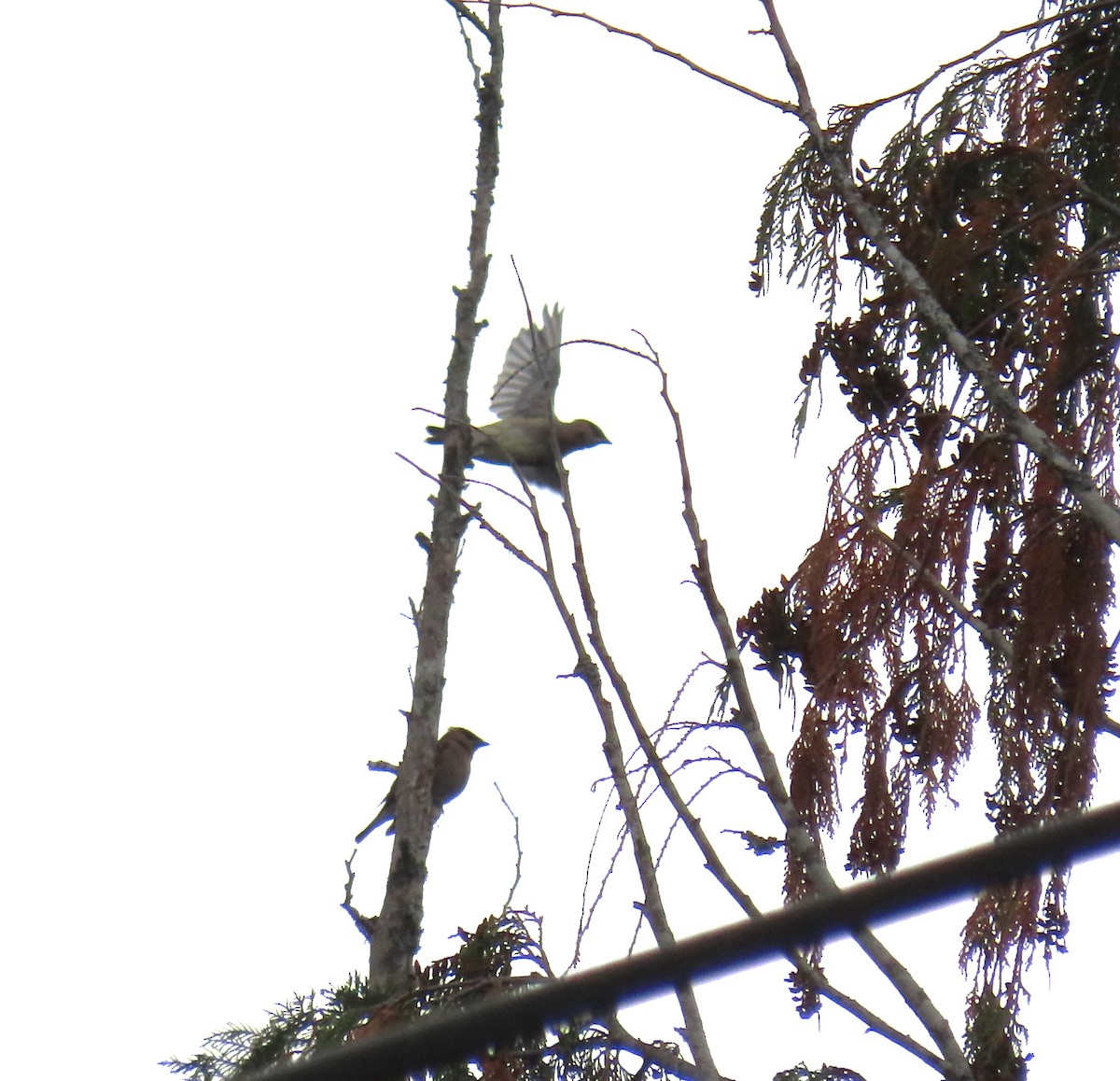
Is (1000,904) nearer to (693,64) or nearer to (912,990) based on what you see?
(912,990)

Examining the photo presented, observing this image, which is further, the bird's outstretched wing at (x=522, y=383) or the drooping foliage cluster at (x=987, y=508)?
the bird's outstretched wing at (x=522, y=383)

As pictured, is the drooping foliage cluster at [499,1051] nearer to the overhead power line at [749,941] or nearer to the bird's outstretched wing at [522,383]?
the overhead power line at [749,941]

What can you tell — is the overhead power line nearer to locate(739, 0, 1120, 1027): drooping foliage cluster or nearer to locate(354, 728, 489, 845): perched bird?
locate(739, 0, 1120, 1027): drooping foliage cluster

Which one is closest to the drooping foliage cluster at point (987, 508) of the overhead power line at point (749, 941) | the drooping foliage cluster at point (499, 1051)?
the drooping foliage cluster at point (499, 1051)

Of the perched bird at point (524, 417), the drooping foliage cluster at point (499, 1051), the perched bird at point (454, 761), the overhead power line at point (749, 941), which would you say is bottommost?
the overhead power line at point (749, 941)

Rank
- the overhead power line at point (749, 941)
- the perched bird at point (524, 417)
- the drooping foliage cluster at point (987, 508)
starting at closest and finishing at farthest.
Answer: the overhead power line at point (749, 941), the drooping foliage cluster at point (987, 508), the perched bird at point (524, 417)

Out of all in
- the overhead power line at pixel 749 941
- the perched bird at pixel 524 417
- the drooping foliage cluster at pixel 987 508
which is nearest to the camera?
the overhead power line at pixel 749 941

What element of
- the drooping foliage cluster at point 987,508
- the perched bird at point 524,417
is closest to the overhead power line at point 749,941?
the drooping foliage cluster at point 987,508

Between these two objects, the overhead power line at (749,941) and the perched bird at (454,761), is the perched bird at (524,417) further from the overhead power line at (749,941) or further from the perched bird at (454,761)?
the overhead power line at (749,941)

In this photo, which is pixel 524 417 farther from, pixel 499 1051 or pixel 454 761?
pixel 499 1051

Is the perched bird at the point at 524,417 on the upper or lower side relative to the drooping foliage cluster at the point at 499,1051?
upper

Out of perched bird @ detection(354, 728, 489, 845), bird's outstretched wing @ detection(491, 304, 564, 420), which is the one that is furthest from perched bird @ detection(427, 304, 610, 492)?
perched bird @ detection(354, 728, 489, 845)

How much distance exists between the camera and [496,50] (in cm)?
832

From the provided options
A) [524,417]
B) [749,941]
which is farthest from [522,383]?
[749,941]
